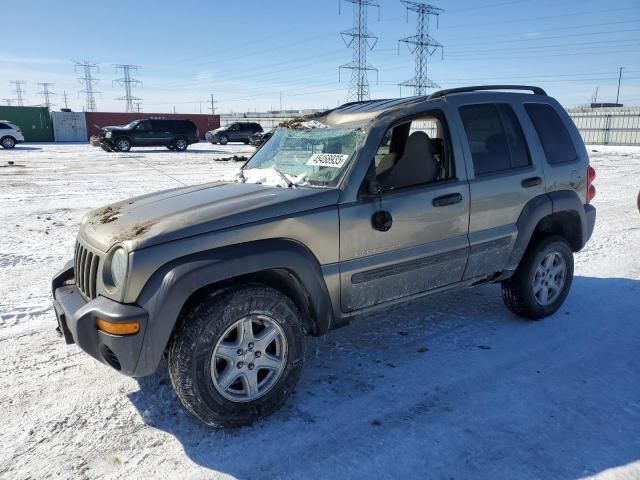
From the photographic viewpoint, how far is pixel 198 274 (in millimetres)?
2725

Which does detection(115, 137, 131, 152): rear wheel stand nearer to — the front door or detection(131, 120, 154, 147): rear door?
detection(131, 120, 154, 147): rear door

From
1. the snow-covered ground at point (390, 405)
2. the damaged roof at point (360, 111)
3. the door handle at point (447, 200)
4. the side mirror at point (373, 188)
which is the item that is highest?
the damaged roof at point (360, 111)

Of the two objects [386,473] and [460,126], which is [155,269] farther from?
[460,126]

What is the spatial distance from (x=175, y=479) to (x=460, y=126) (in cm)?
310

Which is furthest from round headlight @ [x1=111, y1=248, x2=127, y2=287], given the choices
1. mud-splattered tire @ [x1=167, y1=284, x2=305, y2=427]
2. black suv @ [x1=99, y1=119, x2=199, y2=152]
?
black suv @ [x1=99, y1=119, x2=199, y2=152]

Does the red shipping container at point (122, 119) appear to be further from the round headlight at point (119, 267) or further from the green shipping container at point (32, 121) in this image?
the round headlight at point (119, 267)

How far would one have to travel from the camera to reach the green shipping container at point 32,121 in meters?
40.7

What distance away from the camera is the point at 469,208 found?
3.85 metres

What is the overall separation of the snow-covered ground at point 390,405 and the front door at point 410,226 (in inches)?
24.9

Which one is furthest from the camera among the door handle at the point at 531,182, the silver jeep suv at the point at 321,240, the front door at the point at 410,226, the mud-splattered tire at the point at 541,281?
the mud-splattered tire at the point at 541,281

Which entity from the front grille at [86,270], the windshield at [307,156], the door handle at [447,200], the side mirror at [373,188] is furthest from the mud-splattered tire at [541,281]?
the front grille at [86,270]

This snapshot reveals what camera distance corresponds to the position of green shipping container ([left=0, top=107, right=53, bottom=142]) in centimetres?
4066

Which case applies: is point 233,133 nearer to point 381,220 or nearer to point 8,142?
point 8,142

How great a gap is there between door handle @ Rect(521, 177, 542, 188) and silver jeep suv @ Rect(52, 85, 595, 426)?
1 cm
